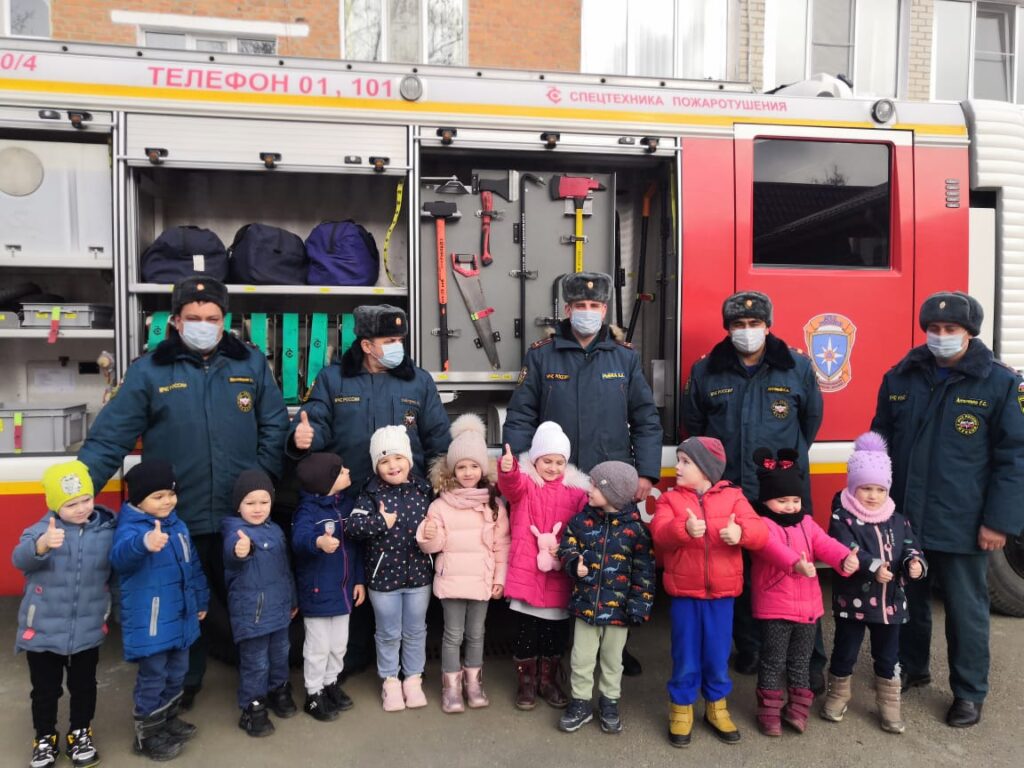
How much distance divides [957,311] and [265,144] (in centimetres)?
342

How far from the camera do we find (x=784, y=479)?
3182 millimetres

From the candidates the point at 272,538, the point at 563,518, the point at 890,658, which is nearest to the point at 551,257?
the point at 563,518

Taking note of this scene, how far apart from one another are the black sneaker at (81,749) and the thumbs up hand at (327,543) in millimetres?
1178

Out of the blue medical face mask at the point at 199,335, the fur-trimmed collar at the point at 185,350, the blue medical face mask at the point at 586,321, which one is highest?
the blue medical face mask at the point at 586,321

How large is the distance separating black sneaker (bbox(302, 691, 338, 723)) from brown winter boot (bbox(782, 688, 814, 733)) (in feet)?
6.77

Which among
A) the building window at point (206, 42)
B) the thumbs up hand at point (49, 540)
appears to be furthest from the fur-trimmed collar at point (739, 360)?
the building window at point (206, 42)

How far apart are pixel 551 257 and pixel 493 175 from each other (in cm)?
57

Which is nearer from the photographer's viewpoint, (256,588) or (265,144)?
(256,588)

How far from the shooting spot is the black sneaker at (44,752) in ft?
9.70

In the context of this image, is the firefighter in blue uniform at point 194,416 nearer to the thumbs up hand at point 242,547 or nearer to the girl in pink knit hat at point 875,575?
the thumbs up hand at point 242,547

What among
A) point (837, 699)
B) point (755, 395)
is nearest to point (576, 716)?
point (837, 699)

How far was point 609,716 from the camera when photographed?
327 cm

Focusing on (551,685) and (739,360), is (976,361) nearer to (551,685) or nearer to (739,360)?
(739,360)

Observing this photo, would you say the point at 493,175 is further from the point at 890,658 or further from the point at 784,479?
the point at 890,658
